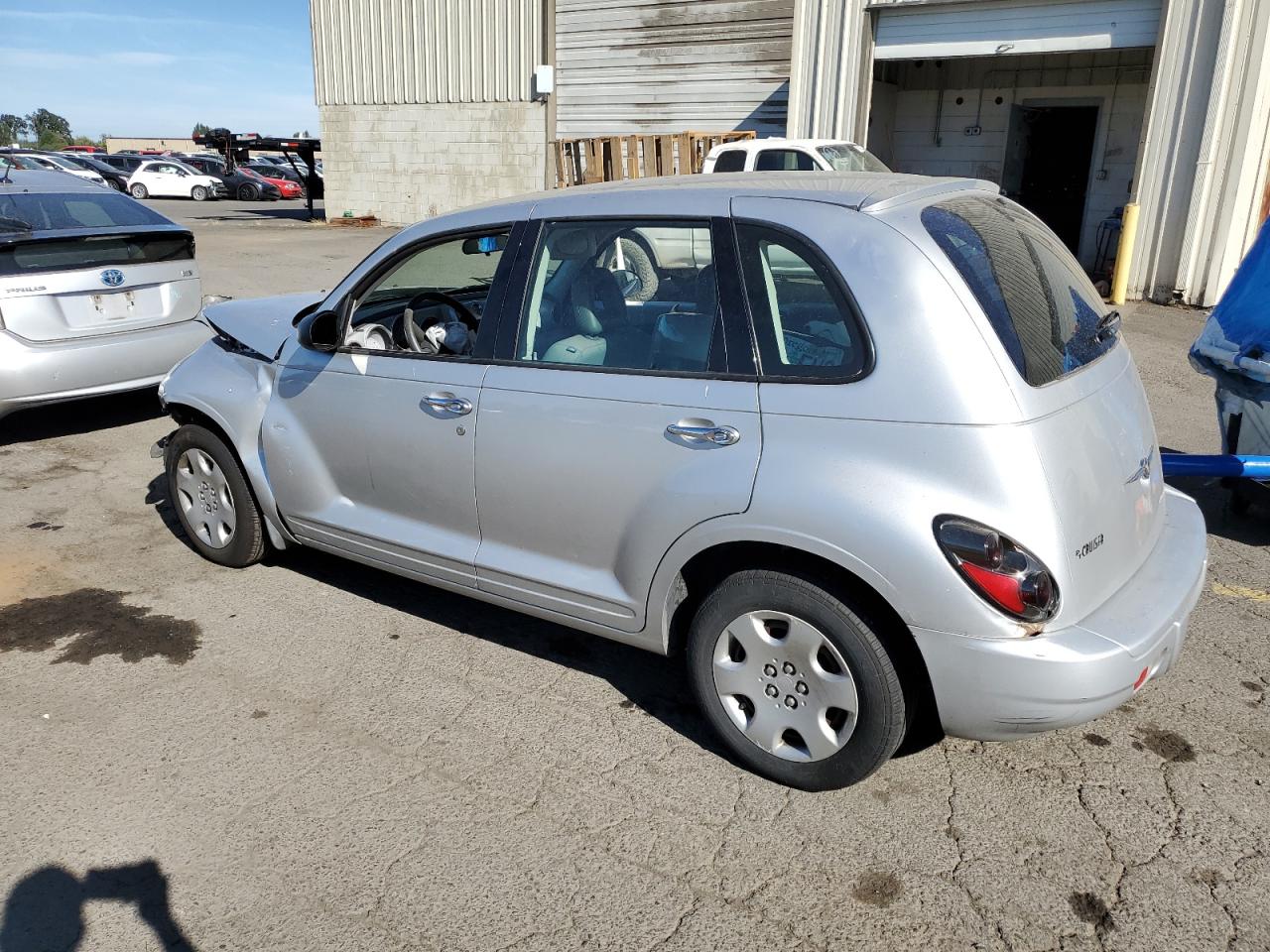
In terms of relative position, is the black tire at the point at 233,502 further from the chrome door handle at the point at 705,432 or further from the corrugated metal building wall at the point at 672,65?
the corrugated metal building wall at the point at 672,65

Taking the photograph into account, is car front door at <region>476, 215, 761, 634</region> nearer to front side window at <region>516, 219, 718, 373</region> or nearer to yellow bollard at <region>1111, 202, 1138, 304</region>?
front side window at <region>516, 219, 718, 373</region>

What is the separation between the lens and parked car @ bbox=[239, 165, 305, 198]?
35031 mm

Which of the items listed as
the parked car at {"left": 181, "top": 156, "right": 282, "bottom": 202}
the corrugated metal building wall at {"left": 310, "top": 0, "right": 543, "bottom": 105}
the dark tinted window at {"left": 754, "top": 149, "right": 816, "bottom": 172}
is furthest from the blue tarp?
the parked car at {"left": 181, "top": 156, "right": 282, "bottom": 202}

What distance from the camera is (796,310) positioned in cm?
306

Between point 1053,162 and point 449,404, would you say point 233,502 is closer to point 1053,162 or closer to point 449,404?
point 449,404

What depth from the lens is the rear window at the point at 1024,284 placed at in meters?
2.88

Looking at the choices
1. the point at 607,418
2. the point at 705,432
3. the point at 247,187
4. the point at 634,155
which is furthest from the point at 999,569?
the point at 247,187

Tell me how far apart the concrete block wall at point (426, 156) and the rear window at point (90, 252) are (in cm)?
1262

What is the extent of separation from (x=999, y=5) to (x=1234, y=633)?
38.0 feet

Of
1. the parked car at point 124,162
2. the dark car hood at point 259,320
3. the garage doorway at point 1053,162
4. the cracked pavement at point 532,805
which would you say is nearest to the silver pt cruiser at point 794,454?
the cracked pavement at point 532,805

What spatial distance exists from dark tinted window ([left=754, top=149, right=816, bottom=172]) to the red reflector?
10092 millimetres

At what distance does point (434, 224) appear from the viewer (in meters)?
3.88

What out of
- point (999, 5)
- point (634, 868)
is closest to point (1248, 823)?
point (634, 868)

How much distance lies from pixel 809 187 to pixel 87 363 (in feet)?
16.8
